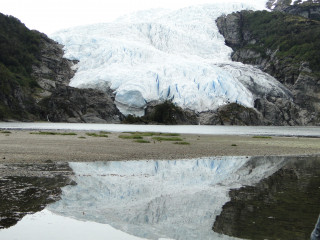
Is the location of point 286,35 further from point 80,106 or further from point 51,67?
point 80,106

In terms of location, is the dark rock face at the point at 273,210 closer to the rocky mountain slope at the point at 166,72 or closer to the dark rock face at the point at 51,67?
the rocky mountain slope at the point at 166,72

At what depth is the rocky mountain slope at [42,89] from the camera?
91438 mm

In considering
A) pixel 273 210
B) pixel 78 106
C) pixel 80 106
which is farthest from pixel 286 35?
pixel 273 210

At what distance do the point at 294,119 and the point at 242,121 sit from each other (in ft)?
72.1

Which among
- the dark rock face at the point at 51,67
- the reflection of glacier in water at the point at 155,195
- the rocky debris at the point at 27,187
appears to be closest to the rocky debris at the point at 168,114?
the dark rock face at the point at 51,67

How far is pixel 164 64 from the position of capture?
9675 cm

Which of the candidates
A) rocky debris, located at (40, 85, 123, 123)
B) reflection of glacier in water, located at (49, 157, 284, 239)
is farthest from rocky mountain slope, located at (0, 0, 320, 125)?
reflection of glacier in water, located at (49, 157, 284, 239)

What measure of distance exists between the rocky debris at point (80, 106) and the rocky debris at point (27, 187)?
79.4m

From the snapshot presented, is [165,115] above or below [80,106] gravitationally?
below

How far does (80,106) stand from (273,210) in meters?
90.2

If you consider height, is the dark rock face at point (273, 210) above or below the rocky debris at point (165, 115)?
below

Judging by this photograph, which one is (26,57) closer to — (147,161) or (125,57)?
(125,57)

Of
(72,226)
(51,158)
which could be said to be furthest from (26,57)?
(72,226)

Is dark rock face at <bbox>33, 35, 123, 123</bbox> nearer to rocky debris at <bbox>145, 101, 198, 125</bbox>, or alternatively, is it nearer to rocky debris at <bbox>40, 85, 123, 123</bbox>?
rocky debris at <bbox>40, 85, 123, 123</bbox>
